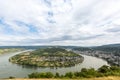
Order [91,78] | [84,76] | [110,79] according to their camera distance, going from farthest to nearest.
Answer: [84,76] < [91,78] < [110,79]

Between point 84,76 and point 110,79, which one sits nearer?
point 110,79

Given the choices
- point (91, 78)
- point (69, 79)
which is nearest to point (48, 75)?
point (69, 79)

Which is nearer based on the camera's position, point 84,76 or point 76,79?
point 76,79

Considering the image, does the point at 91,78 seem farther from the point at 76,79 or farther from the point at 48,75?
the point at 48,75

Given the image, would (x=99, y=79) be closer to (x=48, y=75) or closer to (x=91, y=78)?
(x=91, y=78)

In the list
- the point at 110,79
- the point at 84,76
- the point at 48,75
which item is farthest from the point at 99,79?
the point at 48,75

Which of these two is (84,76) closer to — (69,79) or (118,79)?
(69,79)

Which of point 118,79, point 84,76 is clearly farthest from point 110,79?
point 84,76

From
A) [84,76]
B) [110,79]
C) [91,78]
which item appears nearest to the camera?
[110,79]
